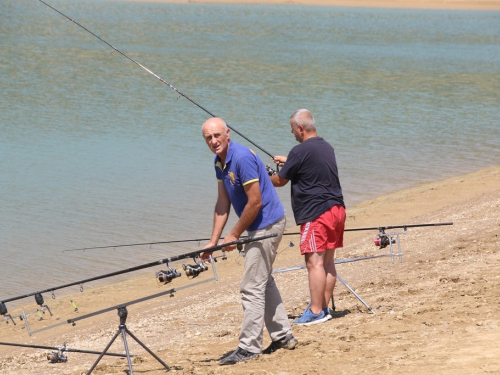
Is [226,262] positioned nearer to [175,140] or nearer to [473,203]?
[473,203]

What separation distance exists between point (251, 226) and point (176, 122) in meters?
12.4

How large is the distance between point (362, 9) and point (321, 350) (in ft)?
225

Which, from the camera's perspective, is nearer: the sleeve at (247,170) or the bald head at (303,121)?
the sleeve at (247,170)

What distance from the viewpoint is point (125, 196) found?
35.7 feet

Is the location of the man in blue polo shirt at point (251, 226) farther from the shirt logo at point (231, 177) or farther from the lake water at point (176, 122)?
the lake water at point (176, 122)

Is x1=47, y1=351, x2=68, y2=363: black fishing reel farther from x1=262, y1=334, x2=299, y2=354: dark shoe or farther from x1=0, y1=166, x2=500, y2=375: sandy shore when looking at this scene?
x1=262, y1=334, x2=299, y2=354: dark shoe

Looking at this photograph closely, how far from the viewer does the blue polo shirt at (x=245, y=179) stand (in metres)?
4.18

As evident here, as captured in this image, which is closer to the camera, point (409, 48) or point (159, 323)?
point (159, 323)

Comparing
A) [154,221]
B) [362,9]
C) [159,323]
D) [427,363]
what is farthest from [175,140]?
[362,9]

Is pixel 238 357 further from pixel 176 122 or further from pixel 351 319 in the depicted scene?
pixel 176 122

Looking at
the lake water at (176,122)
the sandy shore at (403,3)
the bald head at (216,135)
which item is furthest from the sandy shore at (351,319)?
Answer: the sandy shore at (403,3)

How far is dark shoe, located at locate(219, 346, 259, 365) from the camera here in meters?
4.39

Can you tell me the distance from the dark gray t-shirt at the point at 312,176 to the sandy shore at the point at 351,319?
30.4 inches

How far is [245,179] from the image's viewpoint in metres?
4.17
